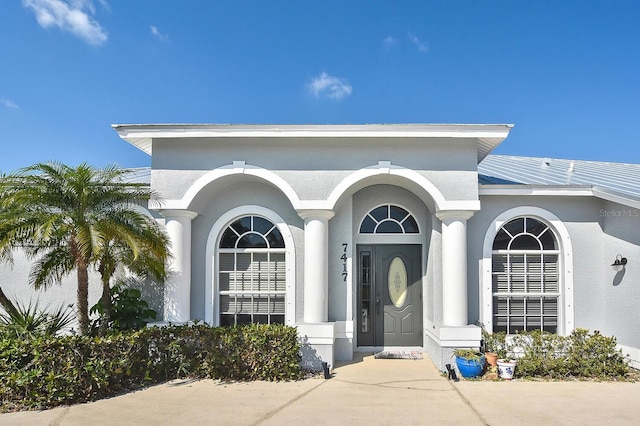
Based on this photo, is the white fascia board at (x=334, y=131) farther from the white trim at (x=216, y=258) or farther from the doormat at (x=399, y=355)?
the doormat at (x=399, y=355)

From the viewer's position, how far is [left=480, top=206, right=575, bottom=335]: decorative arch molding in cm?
928

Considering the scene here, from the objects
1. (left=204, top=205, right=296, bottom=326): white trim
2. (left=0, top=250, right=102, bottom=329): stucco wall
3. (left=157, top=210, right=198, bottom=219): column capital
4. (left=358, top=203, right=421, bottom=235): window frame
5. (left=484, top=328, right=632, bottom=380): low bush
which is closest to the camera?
(left=484, top=328, right=632, bottom=380): low bush

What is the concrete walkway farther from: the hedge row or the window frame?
the window frame

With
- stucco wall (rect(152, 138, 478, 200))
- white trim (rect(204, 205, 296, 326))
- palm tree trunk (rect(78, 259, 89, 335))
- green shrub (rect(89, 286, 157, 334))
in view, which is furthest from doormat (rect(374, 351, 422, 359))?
palm tree trunk (rect(78, 259, 89, 335))

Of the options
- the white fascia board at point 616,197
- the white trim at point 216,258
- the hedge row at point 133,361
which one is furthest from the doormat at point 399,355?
the white fascia board at point 616,197

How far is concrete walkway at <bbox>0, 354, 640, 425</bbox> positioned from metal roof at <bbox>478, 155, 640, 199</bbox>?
3.92 metres

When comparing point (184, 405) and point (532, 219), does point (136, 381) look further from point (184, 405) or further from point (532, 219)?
point (532, 219)

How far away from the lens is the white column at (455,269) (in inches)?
340

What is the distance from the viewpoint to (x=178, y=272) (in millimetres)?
8914

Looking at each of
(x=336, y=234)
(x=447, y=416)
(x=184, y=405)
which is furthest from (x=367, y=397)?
(x=336, y=234)

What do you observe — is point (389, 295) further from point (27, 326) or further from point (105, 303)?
point (27, 326)

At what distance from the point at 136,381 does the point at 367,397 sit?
12.6ft

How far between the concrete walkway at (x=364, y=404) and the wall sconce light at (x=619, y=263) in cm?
222

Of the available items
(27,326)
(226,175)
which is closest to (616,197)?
(226,175)
